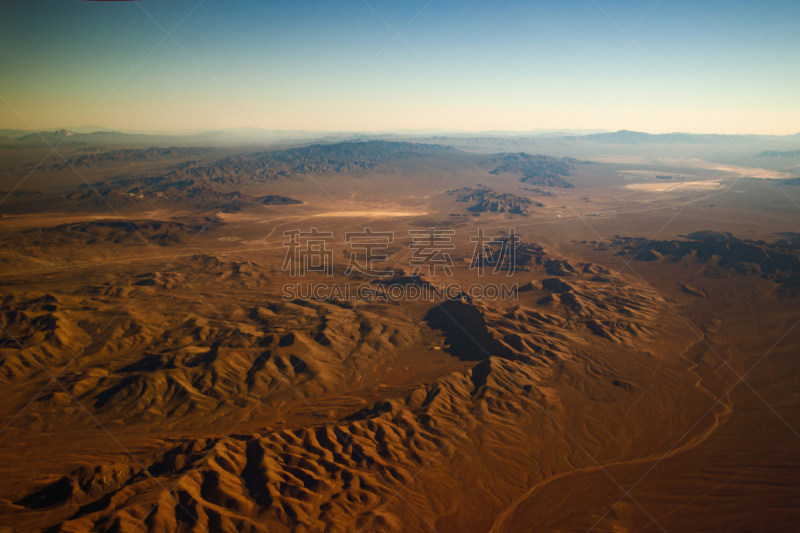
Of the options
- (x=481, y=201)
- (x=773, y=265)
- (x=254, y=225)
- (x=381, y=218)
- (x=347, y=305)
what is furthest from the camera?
(x=481, y=201)

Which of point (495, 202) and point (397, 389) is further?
point (495, 202)

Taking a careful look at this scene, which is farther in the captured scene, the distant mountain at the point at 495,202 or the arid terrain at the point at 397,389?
the distant mountain at the point at 495,202

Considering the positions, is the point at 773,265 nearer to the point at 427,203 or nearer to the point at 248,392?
the point at 248,392

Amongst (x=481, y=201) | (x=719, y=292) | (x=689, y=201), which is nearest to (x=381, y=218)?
(x=481, y=201)

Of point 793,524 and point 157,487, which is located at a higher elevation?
point 157,487

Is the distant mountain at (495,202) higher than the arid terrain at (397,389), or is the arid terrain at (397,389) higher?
the distant mountain at (495,202)

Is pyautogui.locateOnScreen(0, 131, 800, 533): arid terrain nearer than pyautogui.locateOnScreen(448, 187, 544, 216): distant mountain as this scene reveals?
Yes

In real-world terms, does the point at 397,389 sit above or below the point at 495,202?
below

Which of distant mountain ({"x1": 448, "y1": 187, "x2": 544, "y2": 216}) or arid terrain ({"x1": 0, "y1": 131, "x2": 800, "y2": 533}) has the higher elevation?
distant mountain ({"x1": 448, "y1": 187, "x2": 544, "y2": 216})
